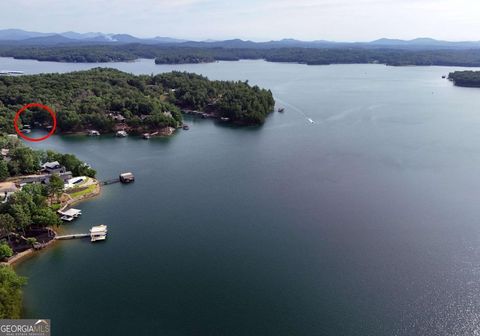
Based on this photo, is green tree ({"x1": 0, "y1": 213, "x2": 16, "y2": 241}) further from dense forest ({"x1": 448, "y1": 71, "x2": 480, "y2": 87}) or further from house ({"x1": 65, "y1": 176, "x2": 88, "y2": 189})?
dense forest ({"x1": 448, "y1": 71, "x2": 480, "y2": 87})

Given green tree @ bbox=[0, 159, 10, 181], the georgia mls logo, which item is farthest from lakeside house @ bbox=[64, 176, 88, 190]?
the georgia mls logo

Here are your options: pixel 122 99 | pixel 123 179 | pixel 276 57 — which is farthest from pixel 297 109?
pixel 276 57

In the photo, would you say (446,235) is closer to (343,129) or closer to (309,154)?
(309,154)

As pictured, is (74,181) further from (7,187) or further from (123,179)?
(7,187)

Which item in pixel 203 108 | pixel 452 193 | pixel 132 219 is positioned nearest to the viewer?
pixel 132 219

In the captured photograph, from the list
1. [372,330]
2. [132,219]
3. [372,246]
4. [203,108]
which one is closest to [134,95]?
[203,108]

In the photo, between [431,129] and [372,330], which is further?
[431,129]
